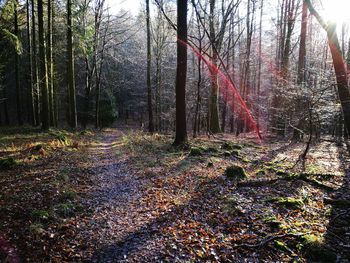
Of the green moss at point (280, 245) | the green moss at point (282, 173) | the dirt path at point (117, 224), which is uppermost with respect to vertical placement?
the green moss at point (282, 173)

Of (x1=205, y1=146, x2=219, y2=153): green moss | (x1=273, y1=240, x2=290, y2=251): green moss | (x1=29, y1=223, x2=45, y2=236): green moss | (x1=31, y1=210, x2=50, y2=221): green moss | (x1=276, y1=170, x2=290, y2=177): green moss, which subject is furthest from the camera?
(x1=205, y1=146, x2=219, y2=153): green moss

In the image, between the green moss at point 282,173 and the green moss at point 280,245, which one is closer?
the green moss at point 280,245

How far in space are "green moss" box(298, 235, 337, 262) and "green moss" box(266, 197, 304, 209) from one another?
4.31 ft

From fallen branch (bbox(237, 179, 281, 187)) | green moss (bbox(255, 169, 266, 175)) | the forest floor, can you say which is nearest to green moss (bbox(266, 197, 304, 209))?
the forest floor

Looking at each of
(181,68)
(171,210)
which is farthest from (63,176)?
(181,68)

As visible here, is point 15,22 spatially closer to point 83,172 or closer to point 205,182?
point 83,172

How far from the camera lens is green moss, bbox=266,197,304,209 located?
6302 millimetres

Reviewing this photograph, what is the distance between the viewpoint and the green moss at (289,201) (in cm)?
630

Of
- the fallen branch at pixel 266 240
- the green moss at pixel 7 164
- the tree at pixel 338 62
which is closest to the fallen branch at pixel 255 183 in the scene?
the fallen branch at pixel 266 240

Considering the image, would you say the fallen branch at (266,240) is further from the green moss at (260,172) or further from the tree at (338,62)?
the tree at (338,62)

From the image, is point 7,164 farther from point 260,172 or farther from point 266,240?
point 260,172

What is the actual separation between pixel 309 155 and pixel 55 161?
31.6ft

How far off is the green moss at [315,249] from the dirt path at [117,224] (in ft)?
8.18

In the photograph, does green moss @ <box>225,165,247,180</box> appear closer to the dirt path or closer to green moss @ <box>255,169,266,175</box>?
green moss @ <box>255,169,266,175</box>
